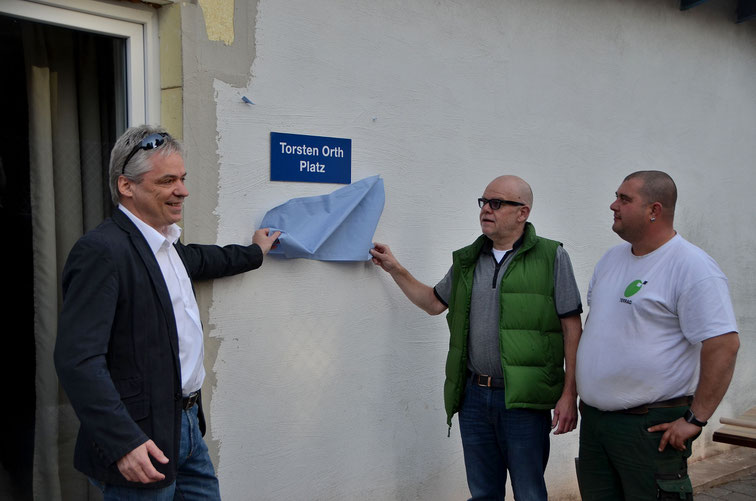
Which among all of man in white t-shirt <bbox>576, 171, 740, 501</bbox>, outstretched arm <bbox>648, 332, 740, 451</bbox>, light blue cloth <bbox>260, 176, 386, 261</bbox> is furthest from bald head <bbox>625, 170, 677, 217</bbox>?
light blue cloth <bbox>260, 176, 386, 261</bbox>

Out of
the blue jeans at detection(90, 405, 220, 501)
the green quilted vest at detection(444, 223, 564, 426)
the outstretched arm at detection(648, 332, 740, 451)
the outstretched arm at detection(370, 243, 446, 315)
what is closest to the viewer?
the blue jeans at detection(90, 405, 220, 501)

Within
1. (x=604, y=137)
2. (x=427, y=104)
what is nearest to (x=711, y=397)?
(x=427, y=104)

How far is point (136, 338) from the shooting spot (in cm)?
217

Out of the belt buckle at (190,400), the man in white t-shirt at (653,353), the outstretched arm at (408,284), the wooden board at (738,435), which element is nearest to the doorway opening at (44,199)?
the belt buckle at (190,400)

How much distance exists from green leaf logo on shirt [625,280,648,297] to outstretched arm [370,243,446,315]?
96 centimetres

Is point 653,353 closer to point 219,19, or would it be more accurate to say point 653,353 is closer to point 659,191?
point 659,191

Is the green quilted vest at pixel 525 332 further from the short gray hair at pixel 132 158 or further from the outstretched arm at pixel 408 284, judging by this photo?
the short gray hair at pixel 132 158

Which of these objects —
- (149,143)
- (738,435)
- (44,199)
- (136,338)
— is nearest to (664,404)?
(738,435)

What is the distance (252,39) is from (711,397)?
2.46 metres

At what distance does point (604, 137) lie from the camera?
467cm

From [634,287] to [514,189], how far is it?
70cm

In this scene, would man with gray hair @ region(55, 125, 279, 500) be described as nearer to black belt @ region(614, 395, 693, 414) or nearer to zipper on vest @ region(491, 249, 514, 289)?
zipper on vest @ region(491, 249, 514, 289)

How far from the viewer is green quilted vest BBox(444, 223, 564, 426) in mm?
3057

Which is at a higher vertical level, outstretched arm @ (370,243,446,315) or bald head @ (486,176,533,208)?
bald head @ (486,176,533,208)
